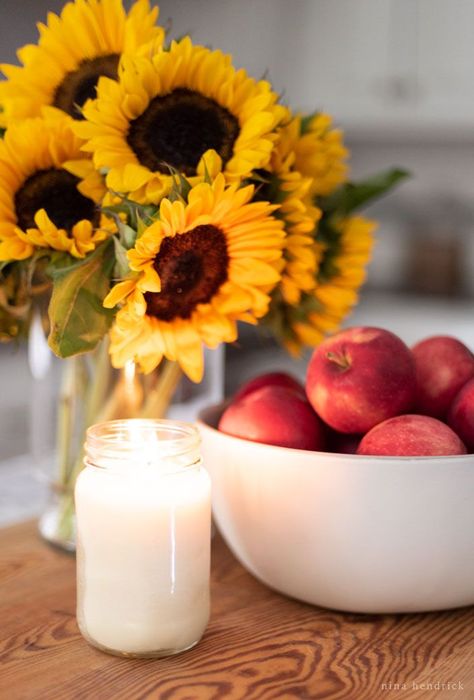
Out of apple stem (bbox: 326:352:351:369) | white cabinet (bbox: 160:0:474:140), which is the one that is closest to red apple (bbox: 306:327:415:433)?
apple stem (bbox: 326:352:351:369)

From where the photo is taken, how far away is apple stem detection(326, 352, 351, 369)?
0.66 m

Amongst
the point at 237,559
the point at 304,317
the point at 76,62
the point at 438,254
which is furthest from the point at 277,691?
the point at 438,254

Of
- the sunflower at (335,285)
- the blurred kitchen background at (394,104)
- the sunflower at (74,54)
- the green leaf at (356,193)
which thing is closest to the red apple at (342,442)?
the sunflower at (335,285)

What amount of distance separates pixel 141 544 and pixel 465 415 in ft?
0.88

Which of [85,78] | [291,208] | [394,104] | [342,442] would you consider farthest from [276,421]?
[394,104]

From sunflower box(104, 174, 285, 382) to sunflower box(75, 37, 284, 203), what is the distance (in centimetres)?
4

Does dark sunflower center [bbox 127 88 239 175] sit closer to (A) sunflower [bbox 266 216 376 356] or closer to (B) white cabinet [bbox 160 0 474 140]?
(A) sunflower [bbox 266 216 376 356]

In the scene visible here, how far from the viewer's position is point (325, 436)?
70 cm

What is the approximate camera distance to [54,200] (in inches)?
27.0

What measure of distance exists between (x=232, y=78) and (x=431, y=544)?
389 mm

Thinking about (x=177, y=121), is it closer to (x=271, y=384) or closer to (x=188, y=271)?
(x=188, y=271)

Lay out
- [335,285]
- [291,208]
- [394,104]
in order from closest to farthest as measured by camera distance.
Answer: [291,208] < [335,285] < [394,104]

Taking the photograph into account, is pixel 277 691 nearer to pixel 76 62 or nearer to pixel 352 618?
pixel 352 618

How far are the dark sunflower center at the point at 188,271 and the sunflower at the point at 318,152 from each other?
0.14 meters
